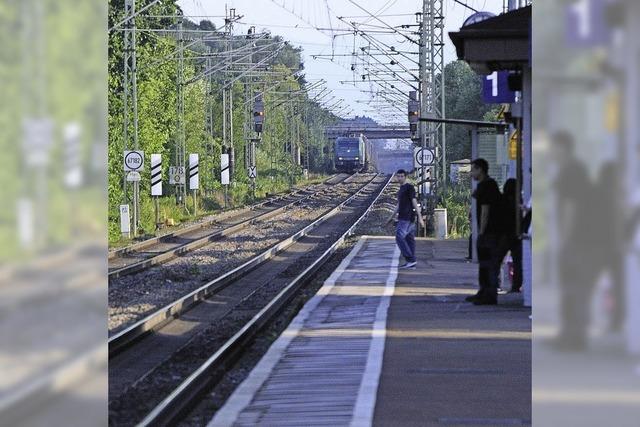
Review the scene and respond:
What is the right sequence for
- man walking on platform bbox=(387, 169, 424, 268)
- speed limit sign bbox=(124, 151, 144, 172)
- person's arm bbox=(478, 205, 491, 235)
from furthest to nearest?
speed limit sign bbox=(124, 151, 144, 172), man walking on platform bbox=(387, 169, 424, 268), person's arm bbox=(478, 205, 491, 235)

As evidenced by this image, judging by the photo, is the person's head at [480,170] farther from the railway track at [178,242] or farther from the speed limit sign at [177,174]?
the speed limit sign at [177,174]

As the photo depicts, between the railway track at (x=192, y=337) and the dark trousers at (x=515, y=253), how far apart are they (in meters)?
3.29

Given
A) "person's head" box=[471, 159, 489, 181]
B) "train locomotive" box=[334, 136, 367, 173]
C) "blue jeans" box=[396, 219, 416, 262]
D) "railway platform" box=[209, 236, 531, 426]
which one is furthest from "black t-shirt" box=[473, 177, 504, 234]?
"train locomotive" box=[334, 136, 367, 173]

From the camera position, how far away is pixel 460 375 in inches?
399

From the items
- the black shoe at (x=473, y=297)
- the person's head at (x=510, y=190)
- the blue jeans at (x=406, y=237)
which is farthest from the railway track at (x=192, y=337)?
the person's head at (x=510, y=190)

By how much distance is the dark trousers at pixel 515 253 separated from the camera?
15.3m

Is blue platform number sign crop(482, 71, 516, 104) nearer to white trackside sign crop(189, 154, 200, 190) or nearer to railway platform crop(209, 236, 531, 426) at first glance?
railway platform crop(209, 236, 531, 426)

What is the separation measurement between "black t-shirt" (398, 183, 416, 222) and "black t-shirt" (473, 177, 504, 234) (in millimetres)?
6549

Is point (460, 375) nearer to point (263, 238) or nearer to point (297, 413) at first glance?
point (297, 413)

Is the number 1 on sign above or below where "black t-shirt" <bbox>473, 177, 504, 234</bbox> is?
above

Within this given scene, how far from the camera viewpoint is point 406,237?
22672 mm
